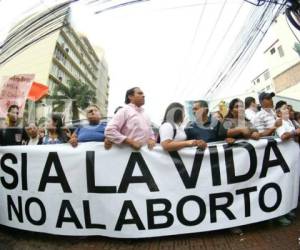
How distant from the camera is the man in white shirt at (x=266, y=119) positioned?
3799 mm

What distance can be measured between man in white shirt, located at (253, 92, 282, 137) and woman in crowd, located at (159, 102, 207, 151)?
108cm

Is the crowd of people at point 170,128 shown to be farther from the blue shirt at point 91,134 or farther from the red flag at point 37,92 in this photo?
the red flag at point 37,92

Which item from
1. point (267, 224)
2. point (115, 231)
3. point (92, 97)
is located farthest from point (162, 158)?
point (92, 97)

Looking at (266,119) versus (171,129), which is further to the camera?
(266,119)

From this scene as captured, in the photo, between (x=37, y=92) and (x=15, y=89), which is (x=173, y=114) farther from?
(x=37, y=92)

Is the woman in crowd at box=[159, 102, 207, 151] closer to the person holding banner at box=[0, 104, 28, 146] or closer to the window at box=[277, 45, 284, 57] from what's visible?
the person holding banner at box=[0, 104, 28, 146]

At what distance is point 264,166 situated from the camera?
3.32 m

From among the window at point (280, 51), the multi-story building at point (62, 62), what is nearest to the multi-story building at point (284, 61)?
the window at point (280, 51)

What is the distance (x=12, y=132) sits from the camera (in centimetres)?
398

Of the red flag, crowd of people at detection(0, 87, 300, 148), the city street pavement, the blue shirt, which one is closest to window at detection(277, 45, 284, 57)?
the red flag

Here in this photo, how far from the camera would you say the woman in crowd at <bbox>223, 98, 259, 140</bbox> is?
3393mm

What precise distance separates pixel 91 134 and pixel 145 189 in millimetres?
869

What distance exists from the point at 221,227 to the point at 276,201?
0.69m

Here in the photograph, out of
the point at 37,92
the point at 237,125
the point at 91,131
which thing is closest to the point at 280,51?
the point at 37,92
